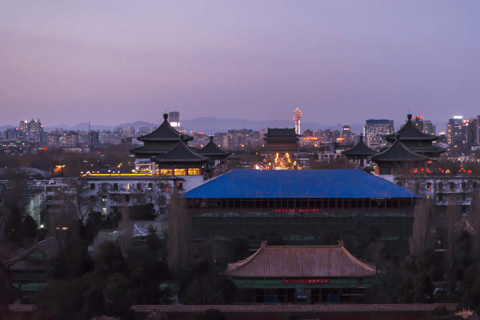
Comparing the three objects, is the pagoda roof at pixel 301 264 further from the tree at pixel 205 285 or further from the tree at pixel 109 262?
the tree at pixel 109 262

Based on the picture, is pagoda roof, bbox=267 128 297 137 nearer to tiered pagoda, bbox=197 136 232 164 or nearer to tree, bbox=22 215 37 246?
tiered pagoda, bbox=197 136 232 164

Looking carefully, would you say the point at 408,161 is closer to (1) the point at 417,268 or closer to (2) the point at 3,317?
(1) the point at 417,268

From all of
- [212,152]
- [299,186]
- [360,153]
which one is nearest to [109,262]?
[299,186]

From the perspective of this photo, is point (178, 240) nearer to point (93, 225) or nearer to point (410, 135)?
point (93, 225)

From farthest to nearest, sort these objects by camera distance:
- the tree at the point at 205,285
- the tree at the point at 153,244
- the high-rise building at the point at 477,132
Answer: the high-rise building at the point at 477,132 < the tree at the point at 153,244 < the tree at the point at 205,285

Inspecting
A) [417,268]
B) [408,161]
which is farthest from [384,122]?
[417,268]

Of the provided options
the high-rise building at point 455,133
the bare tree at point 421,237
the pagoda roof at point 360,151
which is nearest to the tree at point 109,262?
the bare tree at point 421,237
